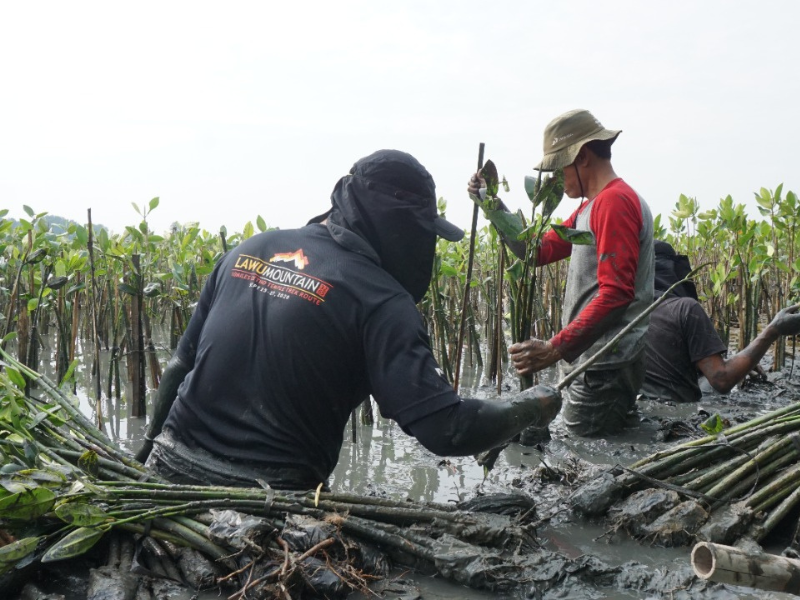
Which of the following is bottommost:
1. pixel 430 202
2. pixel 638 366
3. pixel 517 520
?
pixel 517 520

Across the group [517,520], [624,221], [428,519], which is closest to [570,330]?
[624,221]

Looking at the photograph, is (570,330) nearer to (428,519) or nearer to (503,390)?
(428,519)

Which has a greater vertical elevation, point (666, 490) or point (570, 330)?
point (570, 330)

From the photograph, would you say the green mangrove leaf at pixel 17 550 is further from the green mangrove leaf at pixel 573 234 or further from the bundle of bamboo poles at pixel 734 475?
the green mangrove leaf at pixel 573 234

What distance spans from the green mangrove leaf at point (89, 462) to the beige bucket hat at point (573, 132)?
101 inches

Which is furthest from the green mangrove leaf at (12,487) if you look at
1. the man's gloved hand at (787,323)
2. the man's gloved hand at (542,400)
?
the man's gloved hand at (787,323)

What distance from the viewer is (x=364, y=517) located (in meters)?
2.17

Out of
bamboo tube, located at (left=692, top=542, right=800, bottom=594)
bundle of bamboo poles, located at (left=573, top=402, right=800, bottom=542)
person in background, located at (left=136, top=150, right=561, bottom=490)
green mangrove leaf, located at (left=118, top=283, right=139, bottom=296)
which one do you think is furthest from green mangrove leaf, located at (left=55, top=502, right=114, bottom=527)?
green mangrove leaf, located at (left=118, top=283, right=139, bottom=296)

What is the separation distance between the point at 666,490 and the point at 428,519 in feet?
3.17

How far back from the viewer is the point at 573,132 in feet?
12.4

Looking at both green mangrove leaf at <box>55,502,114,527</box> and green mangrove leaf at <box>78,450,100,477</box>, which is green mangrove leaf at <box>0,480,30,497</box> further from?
green mangrove leaf at <box>78,450,100,477</box>

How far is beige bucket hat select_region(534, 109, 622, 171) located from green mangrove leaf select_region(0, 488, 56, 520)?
9.15ft

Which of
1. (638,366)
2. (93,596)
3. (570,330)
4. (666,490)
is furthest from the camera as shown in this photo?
(638,366)

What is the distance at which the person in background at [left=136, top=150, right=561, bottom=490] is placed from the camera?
2.12 m
